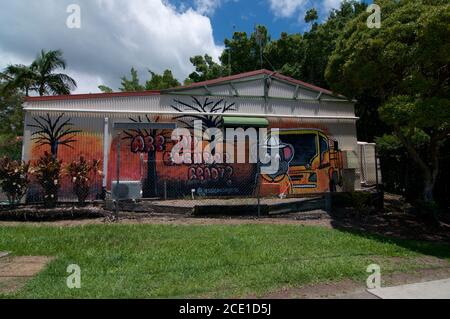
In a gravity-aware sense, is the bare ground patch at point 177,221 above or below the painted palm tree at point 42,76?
below

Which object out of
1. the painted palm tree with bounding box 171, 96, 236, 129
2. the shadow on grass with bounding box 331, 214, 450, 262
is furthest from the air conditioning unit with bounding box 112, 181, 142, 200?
the shadow on grass with bounding box 331, 214, 450, 262

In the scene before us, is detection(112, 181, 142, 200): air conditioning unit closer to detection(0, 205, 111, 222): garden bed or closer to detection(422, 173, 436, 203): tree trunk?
detection(0, 205, 111, 222): garden bed

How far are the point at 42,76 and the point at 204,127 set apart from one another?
60.5ft

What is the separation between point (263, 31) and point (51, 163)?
76.1 ft

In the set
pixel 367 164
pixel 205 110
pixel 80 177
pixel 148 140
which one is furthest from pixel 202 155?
pixel 367 164

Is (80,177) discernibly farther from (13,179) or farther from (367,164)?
(367,164)

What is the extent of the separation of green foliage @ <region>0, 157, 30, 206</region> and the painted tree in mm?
9813

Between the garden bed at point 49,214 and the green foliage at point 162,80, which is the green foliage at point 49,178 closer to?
the garden bed at point 49,214

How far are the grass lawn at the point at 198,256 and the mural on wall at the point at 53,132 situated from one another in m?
4.59

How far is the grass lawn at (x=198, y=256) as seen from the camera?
4.95m

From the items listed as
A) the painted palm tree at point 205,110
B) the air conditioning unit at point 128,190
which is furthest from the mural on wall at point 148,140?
the air conditioning unit at point 128,190

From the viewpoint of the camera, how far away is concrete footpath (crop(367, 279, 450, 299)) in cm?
478

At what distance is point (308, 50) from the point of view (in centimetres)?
2450

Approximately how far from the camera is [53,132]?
12.6 m
